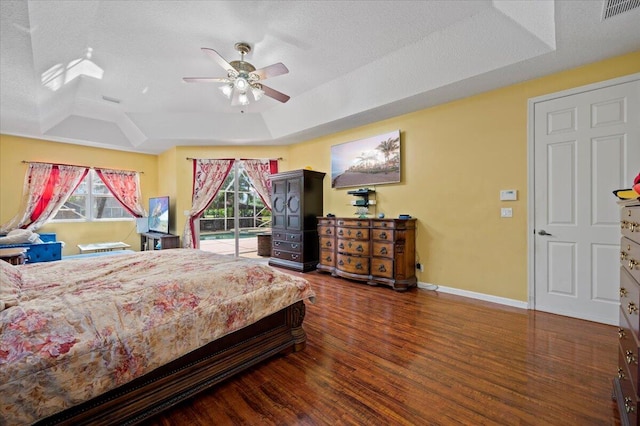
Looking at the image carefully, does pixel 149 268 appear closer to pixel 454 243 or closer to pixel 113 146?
pixel 454 243

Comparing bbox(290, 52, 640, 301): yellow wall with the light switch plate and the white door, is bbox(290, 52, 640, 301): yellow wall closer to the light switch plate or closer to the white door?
the light switch plate

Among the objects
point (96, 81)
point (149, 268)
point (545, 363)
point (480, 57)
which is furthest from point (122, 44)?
point (545, 363)

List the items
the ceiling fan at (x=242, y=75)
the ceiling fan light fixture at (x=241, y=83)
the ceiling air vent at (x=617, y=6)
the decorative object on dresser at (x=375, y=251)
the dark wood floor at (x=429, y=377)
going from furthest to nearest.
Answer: the decorative object on dresser at (x=375, y=251) → the ceiling fan light fixture at (x=241, y=83) → the ceiling fan at (x=242, y=75) → the ceiling air vent at (x=617, y=6) → the dark wood floor at (x=429, y=377)

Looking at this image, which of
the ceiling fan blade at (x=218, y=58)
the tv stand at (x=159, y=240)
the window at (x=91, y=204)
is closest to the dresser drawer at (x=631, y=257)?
the ceiling fan blade at (x=218, y=58)

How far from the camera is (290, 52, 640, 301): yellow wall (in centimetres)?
314

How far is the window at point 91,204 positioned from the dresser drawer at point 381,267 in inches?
→ 242

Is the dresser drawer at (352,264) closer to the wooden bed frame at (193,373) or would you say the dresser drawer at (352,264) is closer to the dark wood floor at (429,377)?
the dark wood floor at (429,377)

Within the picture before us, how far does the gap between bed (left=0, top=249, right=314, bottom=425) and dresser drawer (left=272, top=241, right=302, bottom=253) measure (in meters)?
2.71

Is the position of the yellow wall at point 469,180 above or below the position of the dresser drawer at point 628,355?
above

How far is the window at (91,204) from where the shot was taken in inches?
232

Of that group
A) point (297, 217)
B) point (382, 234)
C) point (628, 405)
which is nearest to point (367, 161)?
point (382, 234)

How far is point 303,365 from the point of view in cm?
199

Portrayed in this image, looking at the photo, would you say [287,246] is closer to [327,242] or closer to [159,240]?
[327,242]

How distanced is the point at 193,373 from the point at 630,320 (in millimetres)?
2338
